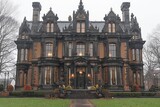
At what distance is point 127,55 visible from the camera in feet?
163

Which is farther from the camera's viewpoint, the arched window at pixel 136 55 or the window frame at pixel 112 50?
the arched window at pixel 136 55

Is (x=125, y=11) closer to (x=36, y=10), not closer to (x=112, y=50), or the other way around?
(x=112, y=50)

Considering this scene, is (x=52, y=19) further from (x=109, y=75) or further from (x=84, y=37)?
(x=109, y=75)

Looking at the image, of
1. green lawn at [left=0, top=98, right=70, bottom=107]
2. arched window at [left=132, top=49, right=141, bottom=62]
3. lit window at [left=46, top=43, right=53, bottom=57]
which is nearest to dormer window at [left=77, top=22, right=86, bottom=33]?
lit window at [left=46, top=43, right=53, bottom=57]

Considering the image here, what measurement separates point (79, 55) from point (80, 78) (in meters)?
4.30

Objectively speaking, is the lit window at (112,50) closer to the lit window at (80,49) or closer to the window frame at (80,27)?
the lit window at (80,49)

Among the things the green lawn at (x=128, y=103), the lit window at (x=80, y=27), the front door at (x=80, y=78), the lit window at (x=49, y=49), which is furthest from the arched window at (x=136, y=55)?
the green lawn at (x=128, y=103)

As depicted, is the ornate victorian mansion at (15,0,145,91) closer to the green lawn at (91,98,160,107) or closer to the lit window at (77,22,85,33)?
the lit window at (77,22,85,33)

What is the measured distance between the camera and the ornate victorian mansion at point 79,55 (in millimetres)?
46750

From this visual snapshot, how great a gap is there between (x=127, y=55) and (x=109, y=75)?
19.3ft

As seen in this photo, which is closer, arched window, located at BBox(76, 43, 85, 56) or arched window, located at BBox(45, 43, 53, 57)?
arched window, located at BBox(76, 43, 85, 56)

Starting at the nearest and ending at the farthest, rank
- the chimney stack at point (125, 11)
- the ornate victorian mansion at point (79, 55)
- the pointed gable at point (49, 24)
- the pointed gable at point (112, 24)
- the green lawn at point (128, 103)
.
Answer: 1. the green lawn at point (128, 103)
2. the ornate victorian mansion at point (79, 55)
3. the pointed gable at point (49, 24)
4. the pointed gable at point (112, 24)
5. the chimney stack at point (125, 11)

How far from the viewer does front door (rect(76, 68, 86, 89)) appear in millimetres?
46750

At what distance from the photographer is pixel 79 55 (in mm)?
47750
